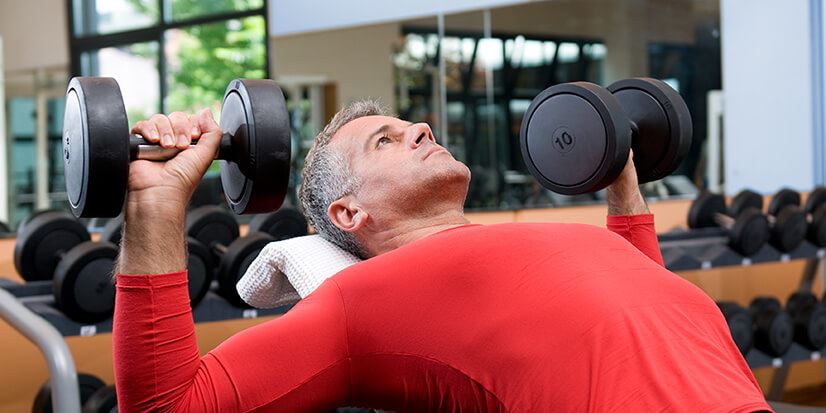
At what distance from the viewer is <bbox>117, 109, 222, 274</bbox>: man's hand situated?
986mm

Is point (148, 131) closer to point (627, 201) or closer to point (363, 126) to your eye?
point (363, 126)

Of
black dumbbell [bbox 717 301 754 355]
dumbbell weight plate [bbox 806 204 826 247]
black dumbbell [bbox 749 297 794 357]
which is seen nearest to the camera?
black dumbbell [bbox 717 301 754 355]

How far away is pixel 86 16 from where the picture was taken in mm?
7500

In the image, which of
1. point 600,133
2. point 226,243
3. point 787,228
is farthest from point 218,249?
point 787,228

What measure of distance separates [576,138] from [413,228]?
1.08 ft

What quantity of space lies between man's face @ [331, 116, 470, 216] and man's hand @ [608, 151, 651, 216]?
30 cm

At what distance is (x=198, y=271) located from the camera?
8.42 feet

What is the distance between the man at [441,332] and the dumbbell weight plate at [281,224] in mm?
1892

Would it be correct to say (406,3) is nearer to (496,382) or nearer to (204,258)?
(204,258)

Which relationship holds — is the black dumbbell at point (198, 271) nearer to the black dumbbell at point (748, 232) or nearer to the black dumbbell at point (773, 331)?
the black dumbbell at point (748, 232)

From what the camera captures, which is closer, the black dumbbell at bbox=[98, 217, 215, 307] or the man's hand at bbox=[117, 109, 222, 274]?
the man's hand at bbox=[117, 109, 222, 274]

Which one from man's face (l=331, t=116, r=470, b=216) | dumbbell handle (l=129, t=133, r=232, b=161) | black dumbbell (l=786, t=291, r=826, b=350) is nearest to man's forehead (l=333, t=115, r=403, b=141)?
man's face (l=331, t=116, r=470, b=216)

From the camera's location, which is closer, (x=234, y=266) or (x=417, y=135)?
(x=417, y=135)

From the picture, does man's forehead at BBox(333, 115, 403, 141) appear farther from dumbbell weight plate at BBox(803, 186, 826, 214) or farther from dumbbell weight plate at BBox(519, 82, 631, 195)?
dumbbell weight plate at BBox(803, 186, 826, 214)
